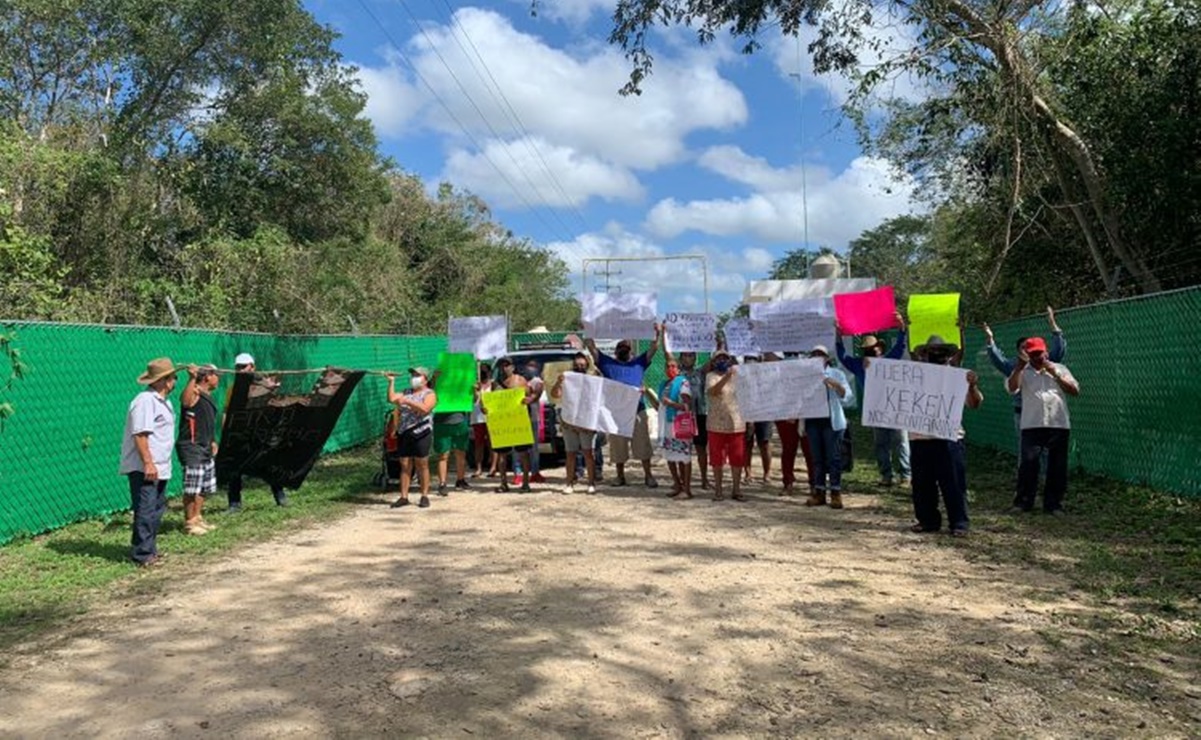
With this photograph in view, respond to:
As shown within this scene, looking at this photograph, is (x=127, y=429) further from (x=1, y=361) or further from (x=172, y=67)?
(x=172, y=67)

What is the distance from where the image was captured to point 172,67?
23.2m

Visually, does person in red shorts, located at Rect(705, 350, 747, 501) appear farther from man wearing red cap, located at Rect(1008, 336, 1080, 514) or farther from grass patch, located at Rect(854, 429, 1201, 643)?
man wearing red cap, located at Rect(1008, 336, 1080, 514)

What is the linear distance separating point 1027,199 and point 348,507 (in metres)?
10.8

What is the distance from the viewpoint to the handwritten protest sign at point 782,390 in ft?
29.3

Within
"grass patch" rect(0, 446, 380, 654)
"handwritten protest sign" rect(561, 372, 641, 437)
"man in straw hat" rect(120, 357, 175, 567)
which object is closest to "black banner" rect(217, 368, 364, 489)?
"grass patch" rect(0, 446, 380, 654)

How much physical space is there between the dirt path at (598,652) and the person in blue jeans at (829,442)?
161cm

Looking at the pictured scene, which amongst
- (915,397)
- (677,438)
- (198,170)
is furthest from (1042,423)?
(198,170)

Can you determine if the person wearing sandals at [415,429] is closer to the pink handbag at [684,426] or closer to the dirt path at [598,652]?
the dirt path at [598,652]

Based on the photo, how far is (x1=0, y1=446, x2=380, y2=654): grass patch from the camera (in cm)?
569

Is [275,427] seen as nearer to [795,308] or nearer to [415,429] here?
[415,429]

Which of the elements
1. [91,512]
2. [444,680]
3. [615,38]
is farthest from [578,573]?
[615,38]

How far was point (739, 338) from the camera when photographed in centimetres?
1058

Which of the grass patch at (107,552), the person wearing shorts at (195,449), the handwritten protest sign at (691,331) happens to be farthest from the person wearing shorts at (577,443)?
the person wearing shorts at (195,449)

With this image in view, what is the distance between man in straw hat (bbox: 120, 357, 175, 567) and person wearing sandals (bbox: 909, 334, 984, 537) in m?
6.14
